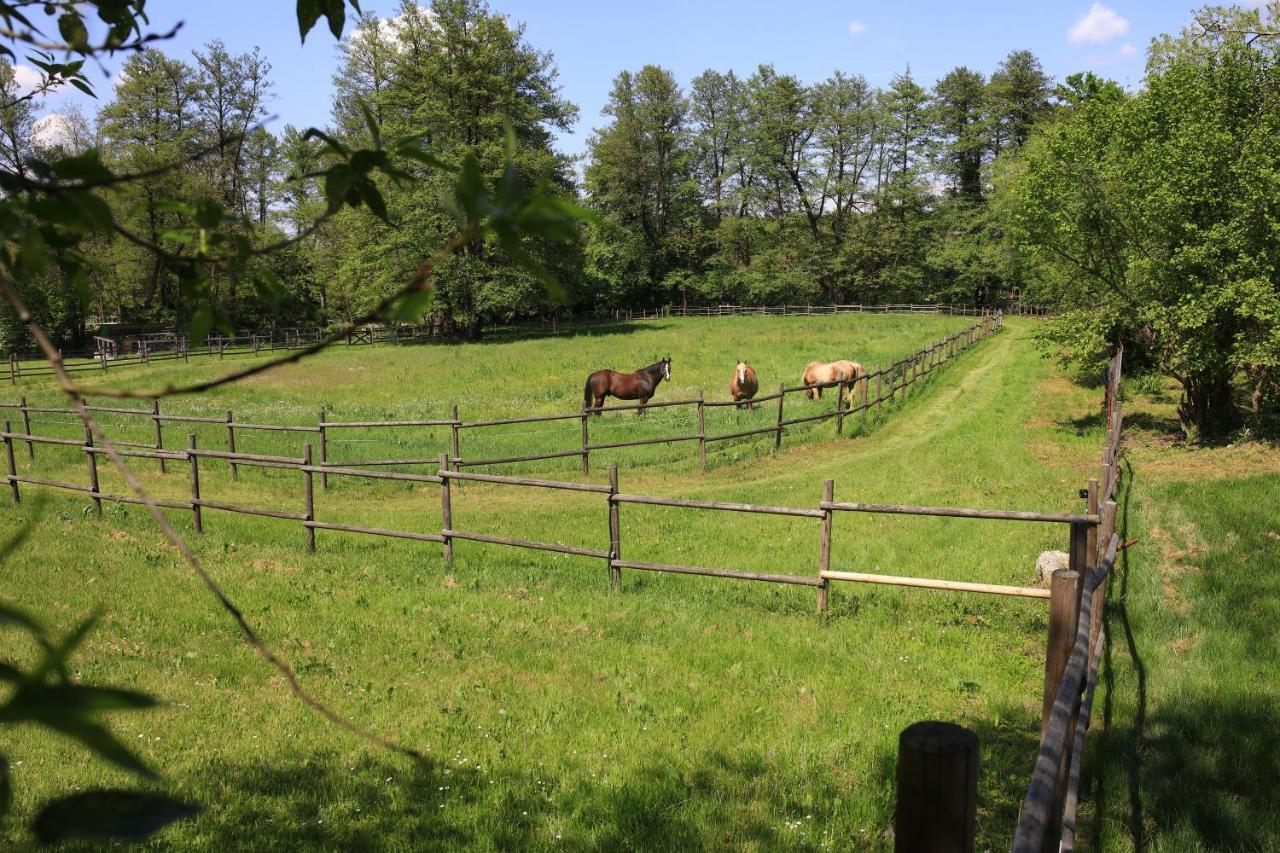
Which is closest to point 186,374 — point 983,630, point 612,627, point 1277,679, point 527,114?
point 527,114

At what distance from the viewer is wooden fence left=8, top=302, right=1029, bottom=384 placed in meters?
33.7

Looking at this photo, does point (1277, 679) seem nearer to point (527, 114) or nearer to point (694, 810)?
point (694, 810)

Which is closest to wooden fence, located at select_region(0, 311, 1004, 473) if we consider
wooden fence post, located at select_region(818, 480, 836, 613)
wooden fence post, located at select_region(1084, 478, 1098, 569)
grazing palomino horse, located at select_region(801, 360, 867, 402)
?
grazing palomino horse, located at select_region(801, 360, 867, 402)

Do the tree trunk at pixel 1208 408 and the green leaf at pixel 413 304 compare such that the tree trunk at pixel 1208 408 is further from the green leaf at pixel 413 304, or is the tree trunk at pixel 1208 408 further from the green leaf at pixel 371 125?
the green leaf at pixel 413 304

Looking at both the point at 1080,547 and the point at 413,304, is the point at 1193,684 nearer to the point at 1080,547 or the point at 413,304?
the point at 1080,547

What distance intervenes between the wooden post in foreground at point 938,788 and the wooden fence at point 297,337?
78.3ft

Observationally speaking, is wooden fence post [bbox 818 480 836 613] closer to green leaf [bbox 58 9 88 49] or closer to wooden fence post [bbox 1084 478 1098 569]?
wooden fence post [bbox 1084 478 1098 569]

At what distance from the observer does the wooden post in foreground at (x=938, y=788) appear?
1596 millimetres

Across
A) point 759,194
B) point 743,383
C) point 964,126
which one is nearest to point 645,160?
point 759,194

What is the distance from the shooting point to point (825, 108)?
2244 inches

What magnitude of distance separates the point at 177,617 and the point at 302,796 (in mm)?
3447

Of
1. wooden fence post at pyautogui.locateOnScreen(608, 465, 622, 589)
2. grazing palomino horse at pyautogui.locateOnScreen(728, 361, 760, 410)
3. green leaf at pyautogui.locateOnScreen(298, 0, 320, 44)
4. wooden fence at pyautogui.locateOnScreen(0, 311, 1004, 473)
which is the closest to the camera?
green leaf at pyautogui.locateOnScreen(298, 0, 320, 44)

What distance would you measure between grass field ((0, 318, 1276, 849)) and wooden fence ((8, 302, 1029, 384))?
16268 millimetres

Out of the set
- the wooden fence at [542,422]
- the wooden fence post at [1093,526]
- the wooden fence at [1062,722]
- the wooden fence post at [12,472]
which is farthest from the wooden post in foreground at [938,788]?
the wooden fence post at [12,472]
